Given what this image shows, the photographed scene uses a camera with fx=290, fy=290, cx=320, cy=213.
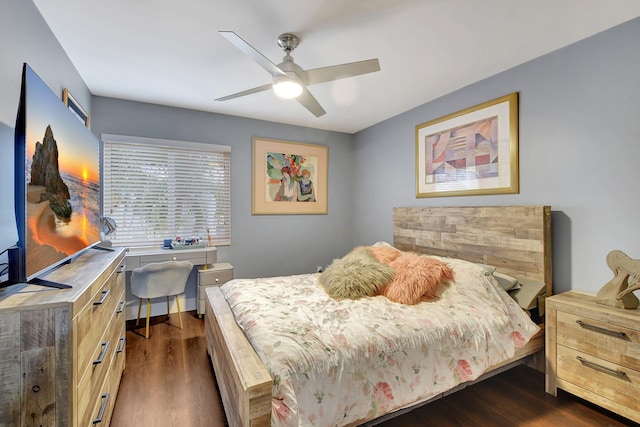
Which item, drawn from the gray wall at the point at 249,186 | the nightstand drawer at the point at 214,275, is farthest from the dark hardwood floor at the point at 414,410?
the gray wall at the point at 249,186

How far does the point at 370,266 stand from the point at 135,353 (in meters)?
2.25

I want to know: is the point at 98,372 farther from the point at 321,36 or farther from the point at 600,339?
the point at 600,339

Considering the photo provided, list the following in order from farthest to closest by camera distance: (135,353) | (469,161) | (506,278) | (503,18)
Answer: (469,161)
(135,353)
(506,278)
(503,18)

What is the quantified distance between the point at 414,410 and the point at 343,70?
7.44 ft

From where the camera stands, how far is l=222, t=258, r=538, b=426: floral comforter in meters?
1.37

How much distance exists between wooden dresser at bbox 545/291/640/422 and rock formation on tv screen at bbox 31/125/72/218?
9.89 feet

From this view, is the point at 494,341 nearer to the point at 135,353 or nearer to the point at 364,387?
the point at 364,387

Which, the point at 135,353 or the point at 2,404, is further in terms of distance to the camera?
the point at 135,353

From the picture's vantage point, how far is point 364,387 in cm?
147

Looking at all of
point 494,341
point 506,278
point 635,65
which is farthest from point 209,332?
point 635,65

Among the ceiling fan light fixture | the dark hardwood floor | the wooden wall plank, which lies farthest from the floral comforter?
the ceiling fan light fixture

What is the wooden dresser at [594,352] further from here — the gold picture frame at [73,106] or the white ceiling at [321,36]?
the gold picture frame at [73,106]

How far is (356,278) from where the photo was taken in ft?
7.66

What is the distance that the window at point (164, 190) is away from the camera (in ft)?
10.9
